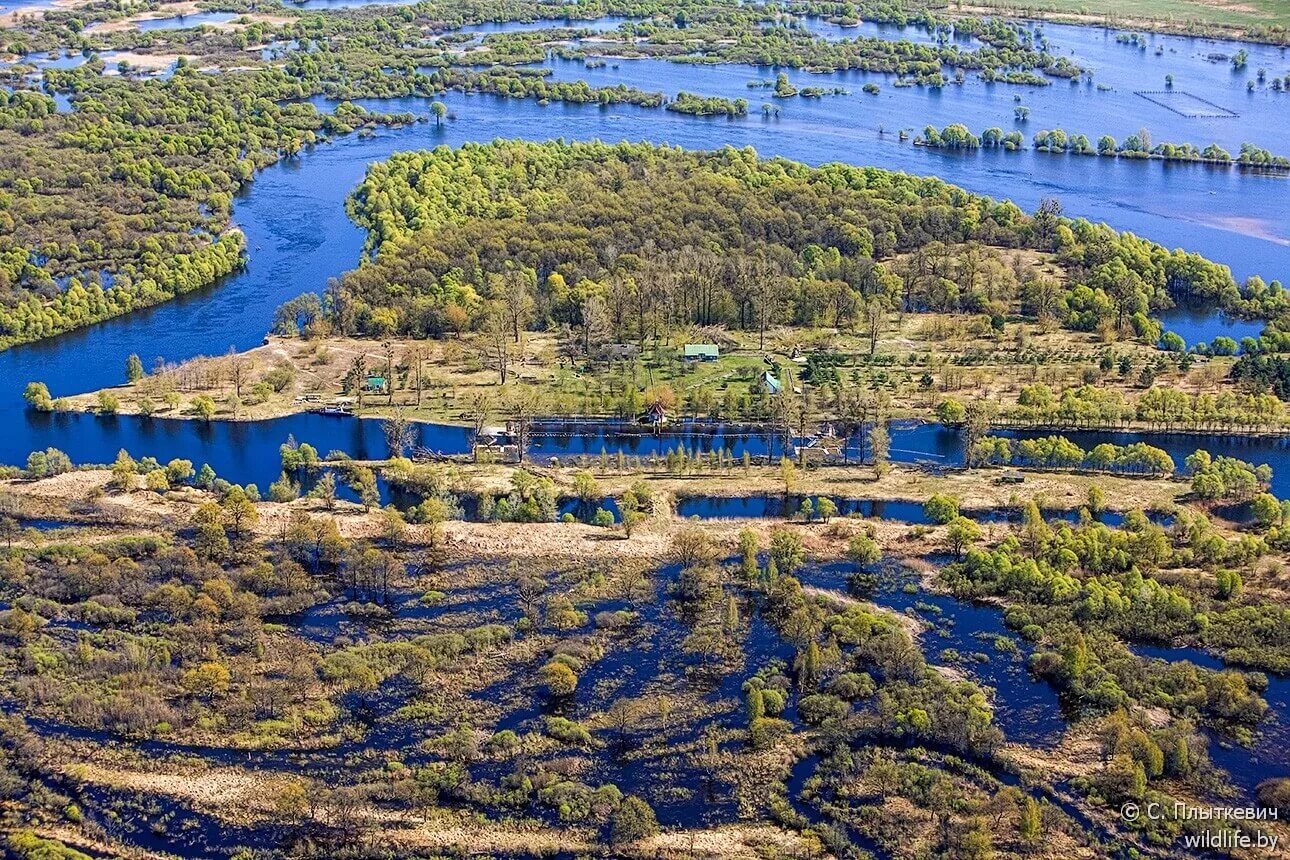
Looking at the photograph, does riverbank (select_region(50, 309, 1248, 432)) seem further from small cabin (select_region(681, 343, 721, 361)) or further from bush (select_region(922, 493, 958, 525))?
bush (select_region(922, 493, 958, 525))

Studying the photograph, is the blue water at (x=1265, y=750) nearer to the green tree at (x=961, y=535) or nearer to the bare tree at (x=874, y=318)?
the green tree at (x=961, y=535)

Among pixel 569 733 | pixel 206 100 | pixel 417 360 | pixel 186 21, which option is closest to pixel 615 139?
pixel 206 100

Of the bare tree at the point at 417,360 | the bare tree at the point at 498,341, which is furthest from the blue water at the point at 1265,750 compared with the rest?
the bare tree at the point at 417,360

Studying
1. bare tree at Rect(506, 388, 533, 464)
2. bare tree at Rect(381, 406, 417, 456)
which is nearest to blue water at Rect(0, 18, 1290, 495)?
bare tree at Rect(506, 388, 533, 464)

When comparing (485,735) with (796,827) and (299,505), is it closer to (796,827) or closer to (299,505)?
(796,827)

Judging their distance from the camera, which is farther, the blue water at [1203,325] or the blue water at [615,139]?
the blue water at [1203,325]

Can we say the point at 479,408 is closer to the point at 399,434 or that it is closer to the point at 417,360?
the point at 399,434

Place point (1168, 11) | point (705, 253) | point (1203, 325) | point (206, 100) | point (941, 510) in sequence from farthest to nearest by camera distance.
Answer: point (1168, 11) → point (206, 100) → point (705, 253) → point (1203, 325) → point (941, 510)

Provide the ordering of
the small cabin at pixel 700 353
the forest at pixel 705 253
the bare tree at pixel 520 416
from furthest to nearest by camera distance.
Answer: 1. the forest at pixel 705 253
2. the small cabin at pixel 700 353
3. the bare tree at pixel 520 416

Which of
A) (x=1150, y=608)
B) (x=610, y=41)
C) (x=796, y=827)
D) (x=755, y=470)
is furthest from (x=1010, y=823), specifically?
(x=610, y=41)

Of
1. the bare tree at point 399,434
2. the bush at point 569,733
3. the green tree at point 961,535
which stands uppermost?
the bare tree at point 399,434

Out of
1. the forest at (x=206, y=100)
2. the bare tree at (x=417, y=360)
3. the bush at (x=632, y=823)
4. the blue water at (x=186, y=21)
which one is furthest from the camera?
the blue water at (x=186, y=21)
